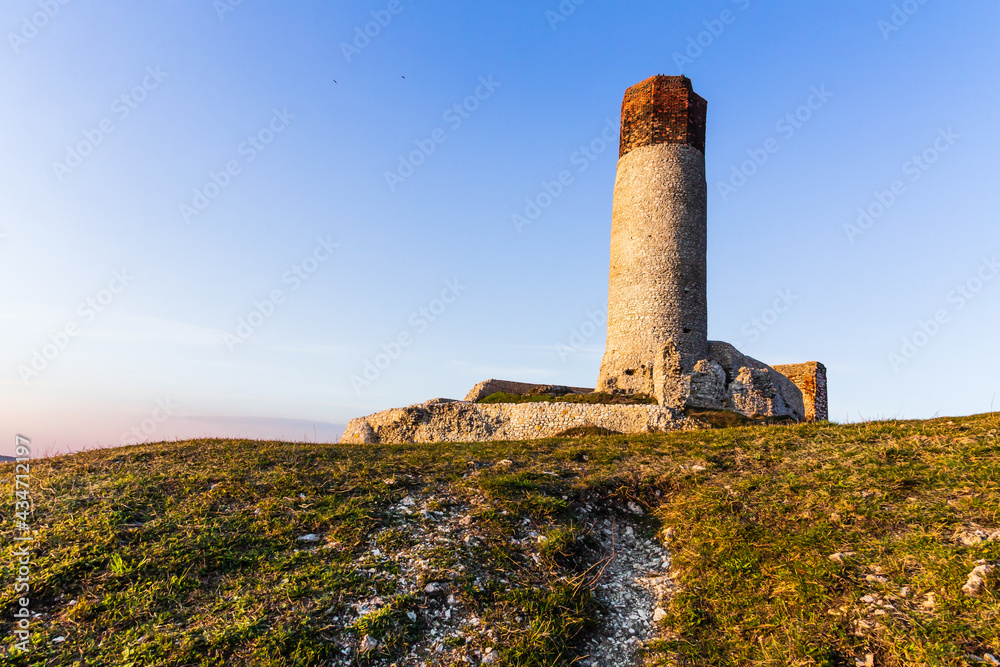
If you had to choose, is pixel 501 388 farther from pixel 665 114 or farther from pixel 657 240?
pixel 665 114

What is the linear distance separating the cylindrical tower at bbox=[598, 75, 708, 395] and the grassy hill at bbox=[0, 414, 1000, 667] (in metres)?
15.8

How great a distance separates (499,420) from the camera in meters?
23.0

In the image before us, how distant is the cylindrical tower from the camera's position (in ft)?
84.5

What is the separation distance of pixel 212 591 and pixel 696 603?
548 cm

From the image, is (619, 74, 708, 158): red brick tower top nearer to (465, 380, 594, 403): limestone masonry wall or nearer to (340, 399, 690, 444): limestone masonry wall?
(465, 380, 594, 403): limestone masonry wall

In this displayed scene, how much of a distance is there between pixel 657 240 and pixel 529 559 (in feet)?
72.0

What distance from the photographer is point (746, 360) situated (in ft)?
88.2

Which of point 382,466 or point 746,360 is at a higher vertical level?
point 746,360

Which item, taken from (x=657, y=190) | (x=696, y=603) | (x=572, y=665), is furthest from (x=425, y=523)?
(x=657, y=190)

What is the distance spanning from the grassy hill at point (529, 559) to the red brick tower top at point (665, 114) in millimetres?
20772

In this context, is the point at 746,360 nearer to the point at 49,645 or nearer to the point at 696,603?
the point at 696,603

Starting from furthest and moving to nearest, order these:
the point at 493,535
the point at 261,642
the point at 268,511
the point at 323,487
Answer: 1. the point at 323,487
2. the point at 268,511
3. the point at 493,535
4. the point at 261,642

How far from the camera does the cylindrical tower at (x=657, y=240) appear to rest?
84.5 feet

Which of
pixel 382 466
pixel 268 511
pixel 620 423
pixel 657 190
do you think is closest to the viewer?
pixel 268 511
